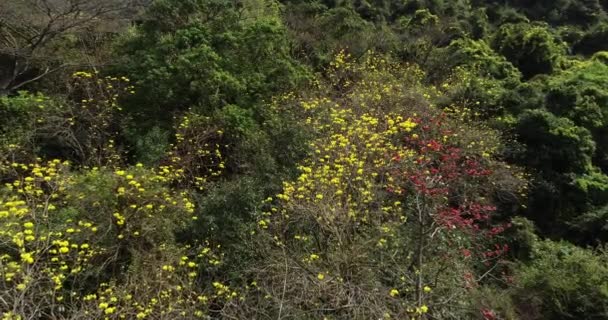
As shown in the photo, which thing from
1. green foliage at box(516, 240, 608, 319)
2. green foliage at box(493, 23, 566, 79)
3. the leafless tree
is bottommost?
green foliage at box(516, 240, 608, 319)

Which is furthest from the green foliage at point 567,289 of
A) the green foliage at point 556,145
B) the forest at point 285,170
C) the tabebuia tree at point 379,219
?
the green foliage at point 556,145

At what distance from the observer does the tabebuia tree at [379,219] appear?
5027 millimetres

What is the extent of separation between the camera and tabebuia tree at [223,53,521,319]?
5027 mm

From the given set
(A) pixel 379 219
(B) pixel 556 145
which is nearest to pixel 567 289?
(A) pixel 379 219

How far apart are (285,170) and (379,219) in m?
1.77

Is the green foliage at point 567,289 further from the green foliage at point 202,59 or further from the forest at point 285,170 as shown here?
the green foliage at point 202,59

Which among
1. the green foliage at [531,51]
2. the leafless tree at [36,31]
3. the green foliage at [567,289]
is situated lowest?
the green foliage at [567,289]

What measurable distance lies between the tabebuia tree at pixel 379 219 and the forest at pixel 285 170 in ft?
0.13

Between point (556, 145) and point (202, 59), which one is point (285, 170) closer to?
point (202, 59)

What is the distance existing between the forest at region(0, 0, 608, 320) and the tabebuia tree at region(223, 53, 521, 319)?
40 mm

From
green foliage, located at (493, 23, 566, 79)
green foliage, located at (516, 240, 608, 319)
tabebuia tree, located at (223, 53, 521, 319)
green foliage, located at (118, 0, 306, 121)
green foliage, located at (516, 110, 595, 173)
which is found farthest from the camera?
green foliage, located at (493, 23, 566, 79)

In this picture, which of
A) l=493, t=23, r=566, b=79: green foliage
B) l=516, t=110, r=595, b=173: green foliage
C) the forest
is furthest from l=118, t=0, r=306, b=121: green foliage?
l=493, t=23, r=566, b=79: green foliage

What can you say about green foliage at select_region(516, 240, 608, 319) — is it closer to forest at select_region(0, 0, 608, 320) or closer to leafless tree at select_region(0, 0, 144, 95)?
forest at select_region(0, 0, 608, 320)

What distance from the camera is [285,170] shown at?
23.5 ft
